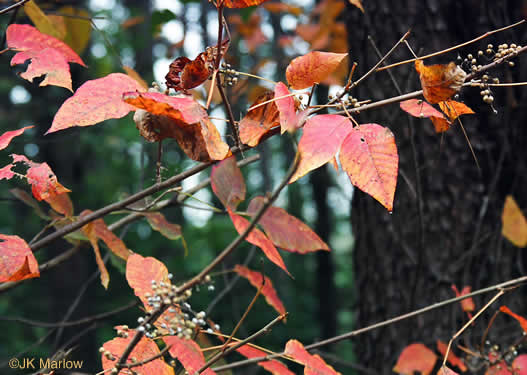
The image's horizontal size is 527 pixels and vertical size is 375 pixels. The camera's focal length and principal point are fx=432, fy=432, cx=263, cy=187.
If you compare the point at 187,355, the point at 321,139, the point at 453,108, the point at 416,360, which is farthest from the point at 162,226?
the point at 416,360

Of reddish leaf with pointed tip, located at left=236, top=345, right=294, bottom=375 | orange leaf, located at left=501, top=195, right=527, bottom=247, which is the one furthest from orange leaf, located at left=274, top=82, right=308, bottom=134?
orange leaf, located at left=501, top=195, right=527, bottom=247

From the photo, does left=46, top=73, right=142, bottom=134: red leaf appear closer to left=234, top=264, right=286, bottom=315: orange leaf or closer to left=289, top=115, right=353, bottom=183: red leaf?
left=289, top=115, right=353, bottom=183: red leaf

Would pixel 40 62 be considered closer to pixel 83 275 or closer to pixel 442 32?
pixel 442 32

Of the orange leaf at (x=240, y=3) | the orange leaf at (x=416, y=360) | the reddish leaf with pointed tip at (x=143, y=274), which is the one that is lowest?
the orange leaf at (x=416, y=360)

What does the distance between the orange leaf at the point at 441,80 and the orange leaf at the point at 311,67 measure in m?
0.14

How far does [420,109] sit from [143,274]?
18.8 inches

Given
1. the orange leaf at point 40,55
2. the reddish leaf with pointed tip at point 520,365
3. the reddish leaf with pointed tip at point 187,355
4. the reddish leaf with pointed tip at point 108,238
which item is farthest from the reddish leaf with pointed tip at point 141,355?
the reddish leaf with pointed tip at point 520,365

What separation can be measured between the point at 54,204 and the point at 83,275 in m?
3.56

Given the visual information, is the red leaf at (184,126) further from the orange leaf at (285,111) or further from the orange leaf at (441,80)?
the orange leaf at (441,80)

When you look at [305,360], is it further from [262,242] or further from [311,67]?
[311,67]

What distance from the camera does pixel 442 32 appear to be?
1348 millimetres

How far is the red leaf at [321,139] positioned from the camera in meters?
0.52

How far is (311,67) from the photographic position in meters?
0.64

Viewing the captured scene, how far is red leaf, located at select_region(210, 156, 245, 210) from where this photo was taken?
82 cm
